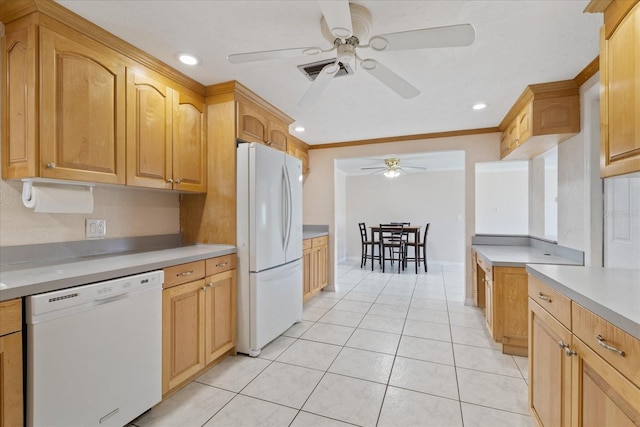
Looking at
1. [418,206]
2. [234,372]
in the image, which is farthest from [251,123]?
[418,206]

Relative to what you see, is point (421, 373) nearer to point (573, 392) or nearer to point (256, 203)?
point (573, 392)

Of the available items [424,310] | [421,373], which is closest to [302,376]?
[421,373]

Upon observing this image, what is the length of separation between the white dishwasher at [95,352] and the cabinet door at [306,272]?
2.04 meters

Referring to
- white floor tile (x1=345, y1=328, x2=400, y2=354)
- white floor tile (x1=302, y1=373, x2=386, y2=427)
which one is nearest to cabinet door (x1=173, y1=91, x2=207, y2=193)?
white floor tile (x1=302, y1=373, x2=386, y2=427)

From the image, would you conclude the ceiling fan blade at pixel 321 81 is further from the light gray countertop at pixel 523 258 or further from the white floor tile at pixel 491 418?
the white floor tile at pixel 491 418

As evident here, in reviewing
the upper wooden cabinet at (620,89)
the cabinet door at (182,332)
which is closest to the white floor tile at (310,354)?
the cabinet door at (182,332)

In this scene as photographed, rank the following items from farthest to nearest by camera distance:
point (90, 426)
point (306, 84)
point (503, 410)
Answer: point (306, 84), point (503, 410), point (90, 426)

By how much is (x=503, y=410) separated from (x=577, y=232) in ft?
5.28

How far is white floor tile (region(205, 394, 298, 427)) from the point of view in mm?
1608

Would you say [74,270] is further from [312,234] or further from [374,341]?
[312,234]

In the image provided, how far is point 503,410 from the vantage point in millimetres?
1712

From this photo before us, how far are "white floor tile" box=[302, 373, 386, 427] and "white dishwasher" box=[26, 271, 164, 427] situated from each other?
976 mm

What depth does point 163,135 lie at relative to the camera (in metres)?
2.11

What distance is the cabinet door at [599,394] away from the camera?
818 millimetres
